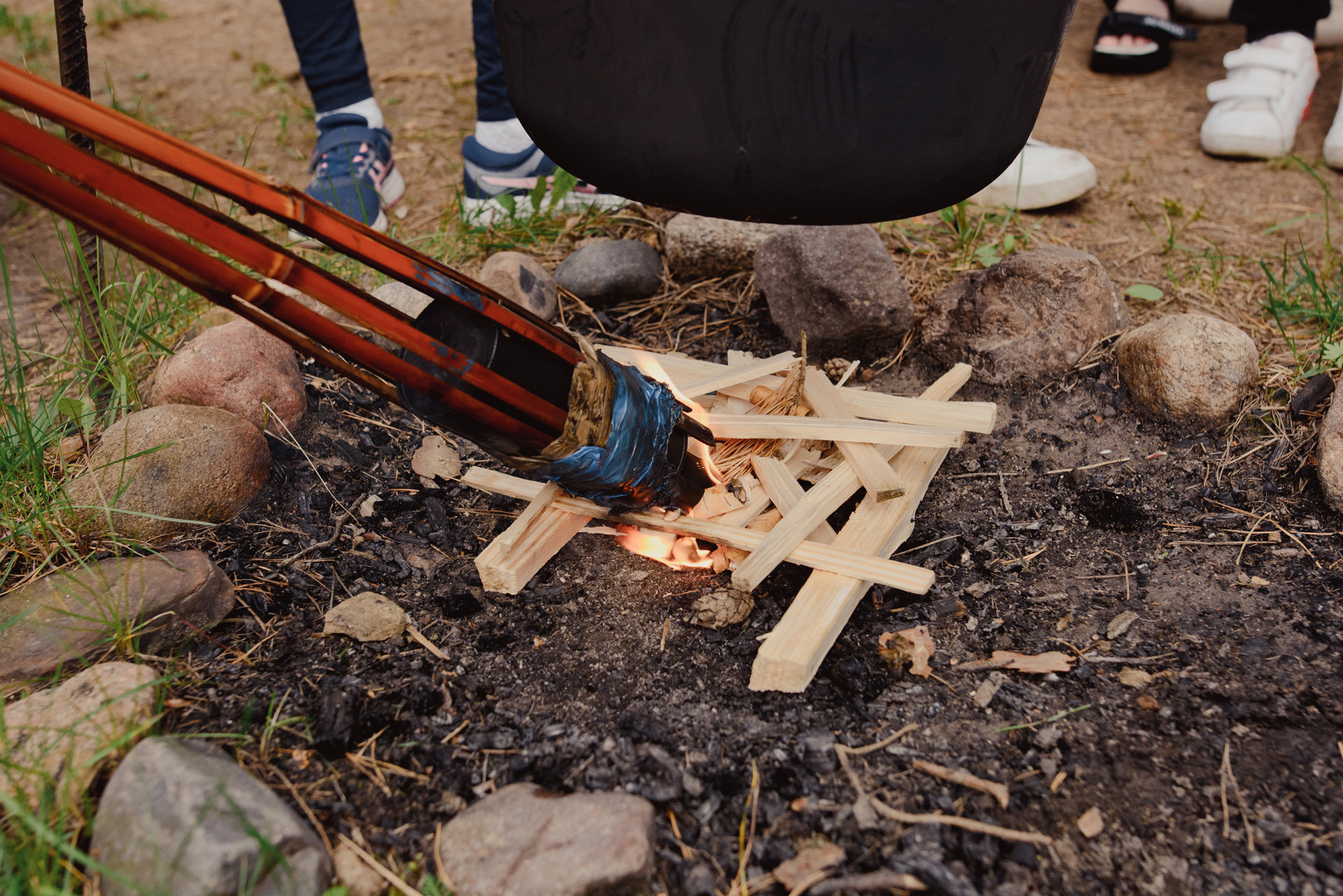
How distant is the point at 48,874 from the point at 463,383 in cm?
79

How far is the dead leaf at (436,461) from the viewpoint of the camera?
1.89 meters

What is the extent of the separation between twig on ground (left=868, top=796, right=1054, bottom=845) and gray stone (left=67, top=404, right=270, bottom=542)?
1.32 meters

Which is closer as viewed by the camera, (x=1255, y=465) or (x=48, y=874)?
(x=48, y=874)

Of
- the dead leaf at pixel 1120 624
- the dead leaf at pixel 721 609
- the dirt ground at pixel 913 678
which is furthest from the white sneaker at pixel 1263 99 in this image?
the dead leaf at pixel 721 609

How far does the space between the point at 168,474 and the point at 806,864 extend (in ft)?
4.41

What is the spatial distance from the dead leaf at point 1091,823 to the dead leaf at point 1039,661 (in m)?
0.26

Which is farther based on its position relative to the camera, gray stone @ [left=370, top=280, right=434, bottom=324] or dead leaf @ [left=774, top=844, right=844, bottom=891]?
gray stone @ [left=370, top=280, right=434, bottom=324]

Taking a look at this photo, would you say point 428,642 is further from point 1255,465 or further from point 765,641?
point 1255,465

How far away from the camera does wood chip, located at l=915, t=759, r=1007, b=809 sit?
3.95 ft

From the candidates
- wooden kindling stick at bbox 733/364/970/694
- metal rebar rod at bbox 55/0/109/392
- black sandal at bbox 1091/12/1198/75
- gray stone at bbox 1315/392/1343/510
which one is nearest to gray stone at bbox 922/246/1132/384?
wooden kindling stick at bbox 733/364/970/694

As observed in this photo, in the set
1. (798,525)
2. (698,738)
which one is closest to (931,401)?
(798,525)

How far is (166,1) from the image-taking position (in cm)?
528

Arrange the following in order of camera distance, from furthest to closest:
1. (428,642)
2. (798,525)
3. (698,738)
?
(798,525) < (428,642) < (698,738)

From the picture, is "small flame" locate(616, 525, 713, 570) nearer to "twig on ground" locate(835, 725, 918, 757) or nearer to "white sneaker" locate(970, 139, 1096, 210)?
"twig on ground" locate(835, 725, 918, 757)
